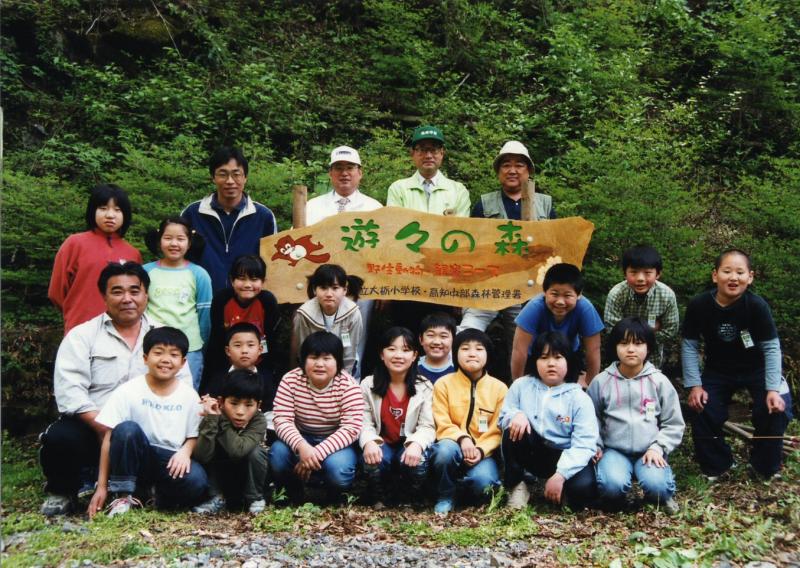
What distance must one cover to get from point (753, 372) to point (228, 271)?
178 inches

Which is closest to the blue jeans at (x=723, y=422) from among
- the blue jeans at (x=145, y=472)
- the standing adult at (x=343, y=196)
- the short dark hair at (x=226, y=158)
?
the standing adult at (x=343, y=196)

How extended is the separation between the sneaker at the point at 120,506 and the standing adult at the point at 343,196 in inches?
94.3

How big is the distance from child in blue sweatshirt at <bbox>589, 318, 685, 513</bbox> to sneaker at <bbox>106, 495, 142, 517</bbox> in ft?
10.6

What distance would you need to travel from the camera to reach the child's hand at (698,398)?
18.9ft

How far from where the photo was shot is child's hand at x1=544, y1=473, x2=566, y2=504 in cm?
488

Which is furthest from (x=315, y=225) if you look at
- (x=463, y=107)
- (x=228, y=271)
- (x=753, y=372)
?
(x=463, y=107)

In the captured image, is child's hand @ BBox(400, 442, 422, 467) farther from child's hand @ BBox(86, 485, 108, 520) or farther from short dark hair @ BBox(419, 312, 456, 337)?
child's hand @ BBox(86, 485, 108, 520)

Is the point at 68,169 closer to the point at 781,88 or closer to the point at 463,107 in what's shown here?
the point at 463,107

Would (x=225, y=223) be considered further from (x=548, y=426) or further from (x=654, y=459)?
(x=654, y=459)

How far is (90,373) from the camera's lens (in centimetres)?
515

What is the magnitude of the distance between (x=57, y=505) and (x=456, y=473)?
2841mm

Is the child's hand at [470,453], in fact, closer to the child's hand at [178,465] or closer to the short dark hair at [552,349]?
the short dark hair at [552,349]

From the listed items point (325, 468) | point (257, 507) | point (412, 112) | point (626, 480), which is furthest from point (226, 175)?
point (412, 112)

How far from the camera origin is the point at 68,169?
9.77 meters
